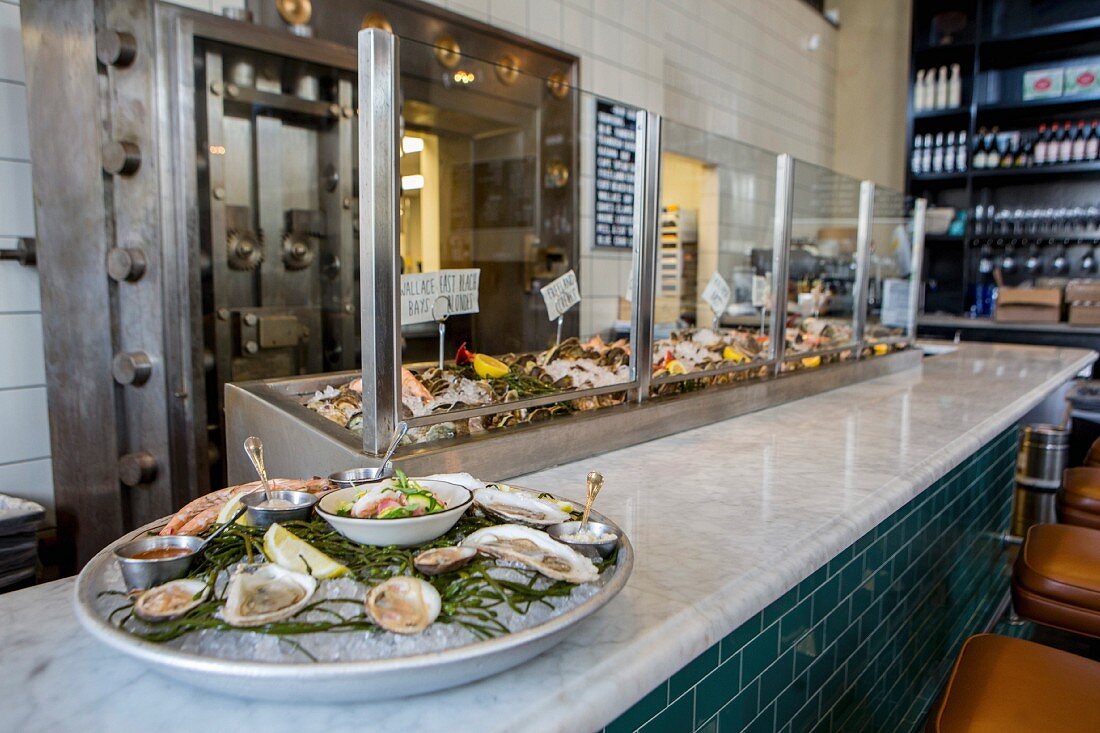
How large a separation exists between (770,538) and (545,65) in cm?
301

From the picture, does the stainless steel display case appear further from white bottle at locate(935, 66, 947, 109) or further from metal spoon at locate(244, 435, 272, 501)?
white bottle at locate(935, 66, 947, 109)

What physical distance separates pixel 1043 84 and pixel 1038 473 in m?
4.04

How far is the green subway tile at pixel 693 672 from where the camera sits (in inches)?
37.1

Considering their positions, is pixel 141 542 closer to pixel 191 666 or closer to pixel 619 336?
pixel 191 666

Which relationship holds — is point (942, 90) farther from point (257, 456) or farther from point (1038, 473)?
point (257, 456)

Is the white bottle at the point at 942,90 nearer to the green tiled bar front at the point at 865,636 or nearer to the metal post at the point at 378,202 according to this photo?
the green tiled bar front at the point at 865,636

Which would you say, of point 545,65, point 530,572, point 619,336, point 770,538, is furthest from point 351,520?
point 545,65

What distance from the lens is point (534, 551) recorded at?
0.89m

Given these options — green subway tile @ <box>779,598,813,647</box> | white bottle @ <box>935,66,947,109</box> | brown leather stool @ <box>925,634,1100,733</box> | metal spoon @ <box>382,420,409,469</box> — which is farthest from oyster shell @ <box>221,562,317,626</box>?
white bottle @ <box>935,66,947,109</box>

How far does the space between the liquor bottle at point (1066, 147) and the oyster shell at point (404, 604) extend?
6552 mm

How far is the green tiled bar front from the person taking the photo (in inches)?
40.8

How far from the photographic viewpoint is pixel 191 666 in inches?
26.8

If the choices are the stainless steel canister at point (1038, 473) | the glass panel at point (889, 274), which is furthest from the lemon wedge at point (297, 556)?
the stainless steel canister at point (1038, 473)

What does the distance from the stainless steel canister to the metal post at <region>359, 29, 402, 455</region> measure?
2.92 m
